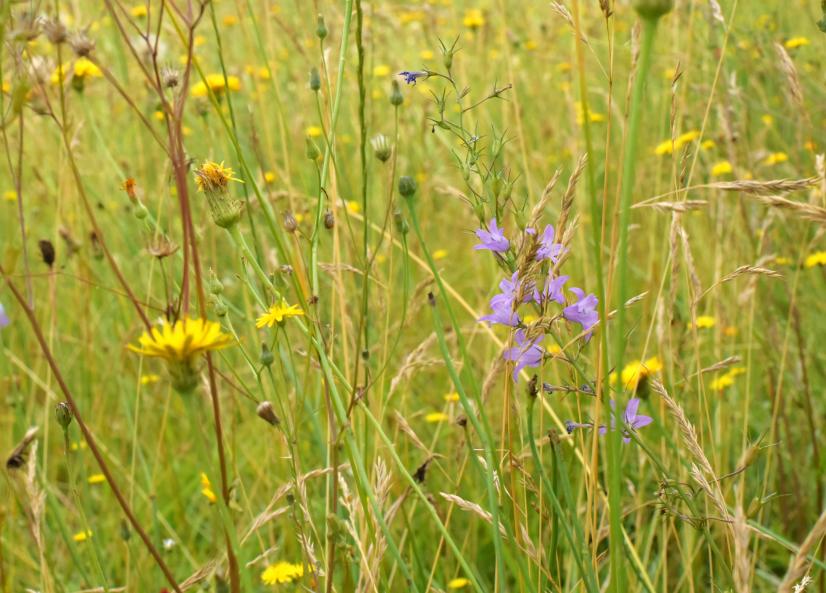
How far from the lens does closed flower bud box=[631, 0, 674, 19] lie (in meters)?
0.58

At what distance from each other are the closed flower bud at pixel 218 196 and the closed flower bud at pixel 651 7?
20.0 inches

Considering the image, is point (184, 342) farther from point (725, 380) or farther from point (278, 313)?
point (725, 380)

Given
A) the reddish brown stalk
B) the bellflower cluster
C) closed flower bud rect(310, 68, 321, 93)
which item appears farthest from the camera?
closed flower bud rect(310, 68, 321, 93)

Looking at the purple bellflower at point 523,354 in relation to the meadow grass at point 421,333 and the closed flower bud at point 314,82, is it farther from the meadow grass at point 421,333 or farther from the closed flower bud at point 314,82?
the closed flower bud at point 314,82

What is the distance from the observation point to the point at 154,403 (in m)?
2.15

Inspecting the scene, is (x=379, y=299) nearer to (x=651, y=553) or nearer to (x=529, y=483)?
(x=529, y=483)

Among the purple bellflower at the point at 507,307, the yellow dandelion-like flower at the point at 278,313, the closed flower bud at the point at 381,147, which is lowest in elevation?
the yellow dandelion-like flower at the point at 278,313

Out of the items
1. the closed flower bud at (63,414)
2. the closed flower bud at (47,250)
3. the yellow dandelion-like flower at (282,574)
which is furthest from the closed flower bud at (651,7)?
the closed flower bud at (47,250)

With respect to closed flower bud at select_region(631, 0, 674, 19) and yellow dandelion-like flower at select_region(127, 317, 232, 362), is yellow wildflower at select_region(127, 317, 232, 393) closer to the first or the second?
yellow dandelion-like flower at select_region(127, 317, 232, 362)

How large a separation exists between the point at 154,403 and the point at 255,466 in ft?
2.01

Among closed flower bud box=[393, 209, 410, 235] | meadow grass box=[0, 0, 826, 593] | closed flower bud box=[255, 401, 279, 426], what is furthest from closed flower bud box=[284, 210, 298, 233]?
closed flower bud box=[255, 401, 279, 426]

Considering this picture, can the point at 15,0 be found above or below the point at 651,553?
above

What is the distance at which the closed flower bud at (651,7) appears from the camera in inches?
22.8

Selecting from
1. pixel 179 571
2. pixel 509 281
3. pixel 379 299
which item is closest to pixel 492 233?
pixel 509 281
